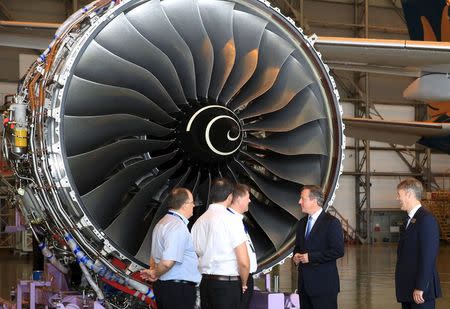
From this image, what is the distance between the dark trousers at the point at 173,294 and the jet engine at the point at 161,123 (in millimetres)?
291

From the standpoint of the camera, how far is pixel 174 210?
17.2 ft

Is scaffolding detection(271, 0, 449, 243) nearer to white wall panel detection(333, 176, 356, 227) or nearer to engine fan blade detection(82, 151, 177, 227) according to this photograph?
white wall panel detection(333, 176, 356, 227)

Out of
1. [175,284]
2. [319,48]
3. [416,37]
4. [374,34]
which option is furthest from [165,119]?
[374,34]

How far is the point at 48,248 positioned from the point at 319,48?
11.6ft

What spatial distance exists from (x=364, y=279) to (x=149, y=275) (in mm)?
8683

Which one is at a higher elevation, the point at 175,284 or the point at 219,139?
the point at 219,139

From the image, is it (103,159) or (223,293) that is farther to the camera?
(103,159)

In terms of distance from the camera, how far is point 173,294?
5.30m

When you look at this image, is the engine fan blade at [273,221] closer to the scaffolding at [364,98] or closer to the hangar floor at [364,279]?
the hangar floor at [364,279]

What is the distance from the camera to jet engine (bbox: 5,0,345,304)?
5.38 metres

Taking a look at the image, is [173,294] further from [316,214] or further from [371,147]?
[371,147]

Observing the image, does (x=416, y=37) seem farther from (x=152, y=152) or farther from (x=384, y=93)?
(x=384, y=93)

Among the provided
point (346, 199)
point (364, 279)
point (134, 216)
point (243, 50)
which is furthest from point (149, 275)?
point (346, 199)

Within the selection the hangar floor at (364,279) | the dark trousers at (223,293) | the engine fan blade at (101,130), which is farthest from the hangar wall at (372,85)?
the dark trousers at (223,293)
